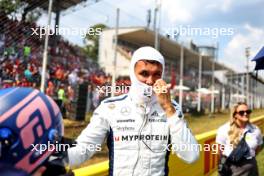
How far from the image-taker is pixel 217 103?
40.3m

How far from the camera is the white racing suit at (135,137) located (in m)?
2.96

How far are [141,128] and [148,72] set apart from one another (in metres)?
0.36

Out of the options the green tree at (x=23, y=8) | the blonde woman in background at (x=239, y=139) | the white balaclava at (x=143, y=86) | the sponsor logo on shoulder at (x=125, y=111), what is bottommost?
the blonde woman in background at (x=239, y=139)

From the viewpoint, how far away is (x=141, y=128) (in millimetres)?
3100

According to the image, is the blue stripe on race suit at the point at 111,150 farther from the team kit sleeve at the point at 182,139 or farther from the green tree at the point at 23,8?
the green tree at the point at 23,8

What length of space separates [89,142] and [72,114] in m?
14.7

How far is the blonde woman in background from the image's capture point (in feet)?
20.3

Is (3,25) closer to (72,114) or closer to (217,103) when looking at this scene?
(72,114)

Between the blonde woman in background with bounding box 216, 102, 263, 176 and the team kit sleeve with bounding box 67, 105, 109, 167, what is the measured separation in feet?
11.2

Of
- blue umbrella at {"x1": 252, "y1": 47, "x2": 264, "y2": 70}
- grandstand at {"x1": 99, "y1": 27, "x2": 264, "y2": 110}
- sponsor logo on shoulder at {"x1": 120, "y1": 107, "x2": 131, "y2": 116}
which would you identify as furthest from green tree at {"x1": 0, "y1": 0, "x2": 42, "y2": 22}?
sponsor logo on shoulder at {"x1": 120, "y1": 107, "x2": 131, "y2": 116}

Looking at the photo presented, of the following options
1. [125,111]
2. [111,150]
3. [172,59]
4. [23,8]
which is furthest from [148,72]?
[172,59]

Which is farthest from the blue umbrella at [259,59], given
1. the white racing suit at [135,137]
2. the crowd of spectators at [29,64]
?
the crowd of spectators at [29,64]

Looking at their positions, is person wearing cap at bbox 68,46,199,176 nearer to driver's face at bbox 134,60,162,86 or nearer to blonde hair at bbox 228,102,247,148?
driver's face at bbox 134,60,162,86

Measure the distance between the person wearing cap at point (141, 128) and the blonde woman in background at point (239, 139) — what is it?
3.28 m
